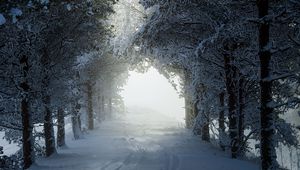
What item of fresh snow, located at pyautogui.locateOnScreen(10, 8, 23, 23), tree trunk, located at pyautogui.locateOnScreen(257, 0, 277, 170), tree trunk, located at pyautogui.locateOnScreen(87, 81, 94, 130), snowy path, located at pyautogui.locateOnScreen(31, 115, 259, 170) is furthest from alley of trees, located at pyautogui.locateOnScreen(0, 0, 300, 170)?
tree trunk, located at pyautogui.locateOnScreen(87, 81, 94, 130)

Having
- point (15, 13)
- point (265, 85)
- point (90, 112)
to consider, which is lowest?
point (90, 112)

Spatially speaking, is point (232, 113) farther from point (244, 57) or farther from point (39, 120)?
point (39, 120)

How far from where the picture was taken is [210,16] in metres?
16.3

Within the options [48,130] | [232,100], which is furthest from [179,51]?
[48,130]

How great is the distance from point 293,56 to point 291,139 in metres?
5.26

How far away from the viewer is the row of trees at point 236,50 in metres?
12.4

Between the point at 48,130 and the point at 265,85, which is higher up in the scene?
the point at 265,85

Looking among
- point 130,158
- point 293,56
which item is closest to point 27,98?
point 130,158

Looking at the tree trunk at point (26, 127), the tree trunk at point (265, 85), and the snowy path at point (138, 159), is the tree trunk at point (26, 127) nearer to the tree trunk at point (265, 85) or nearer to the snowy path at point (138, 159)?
the snowy path at point (138, 159)

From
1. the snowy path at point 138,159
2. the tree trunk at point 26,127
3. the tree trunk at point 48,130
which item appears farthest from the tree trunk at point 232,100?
the tree trunk at point 26,127

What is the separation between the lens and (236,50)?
1764 centimetres

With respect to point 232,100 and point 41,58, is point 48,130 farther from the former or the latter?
point 232,100

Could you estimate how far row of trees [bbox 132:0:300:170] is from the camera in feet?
40.8

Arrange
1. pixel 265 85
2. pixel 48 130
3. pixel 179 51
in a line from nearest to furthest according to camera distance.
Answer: pixel 265 85 < pixel 48 130 < pixel 179 51
